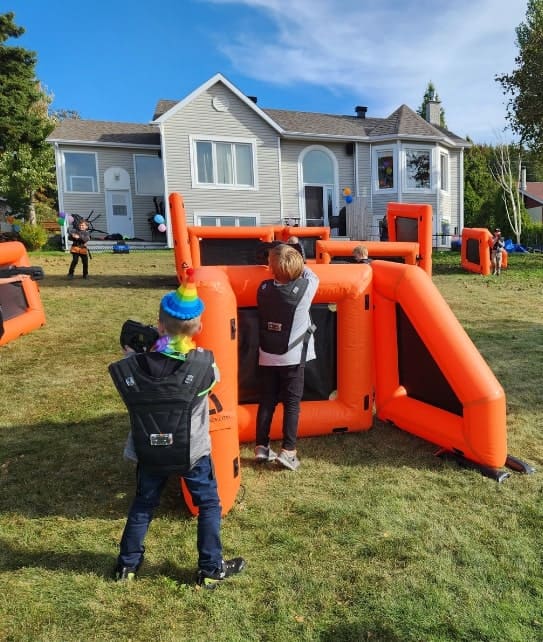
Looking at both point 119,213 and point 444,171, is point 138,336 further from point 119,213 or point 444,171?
point 444,171

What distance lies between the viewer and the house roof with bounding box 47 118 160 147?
82.1 ft

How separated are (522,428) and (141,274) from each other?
42.9 ft

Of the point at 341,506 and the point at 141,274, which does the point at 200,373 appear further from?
the point at 141,274

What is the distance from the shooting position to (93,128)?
86.5 ft

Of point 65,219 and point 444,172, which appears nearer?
point 65,219

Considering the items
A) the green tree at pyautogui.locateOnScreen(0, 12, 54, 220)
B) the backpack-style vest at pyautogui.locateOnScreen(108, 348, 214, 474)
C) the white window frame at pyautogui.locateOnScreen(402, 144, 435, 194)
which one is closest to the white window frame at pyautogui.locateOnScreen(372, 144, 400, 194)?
the white window frame at pyautogui.locateOnScreen(402, 144, 435, 194)

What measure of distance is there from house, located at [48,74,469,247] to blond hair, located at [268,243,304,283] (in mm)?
21290

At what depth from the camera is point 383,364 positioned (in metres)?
5.07

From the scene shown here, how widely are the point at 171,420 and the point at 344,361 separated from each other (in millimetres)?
2420

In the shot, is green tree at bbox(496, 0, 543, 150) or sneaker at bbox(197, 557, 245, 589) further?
green tree at bbox(496, 0, 543, 150)

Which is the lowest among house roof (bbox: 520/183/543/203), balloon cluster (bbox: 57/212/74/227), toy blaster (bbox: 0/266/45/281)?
toy blaster (bbox: 0/266/45/281)

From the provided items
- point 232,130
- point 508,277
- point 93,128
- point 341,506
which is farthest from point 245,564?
point 93,128

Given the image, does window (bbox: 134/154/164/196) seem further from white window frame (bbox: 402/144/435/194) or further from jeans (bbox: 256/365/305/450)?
jeans (bbox: 256/365/305/450)

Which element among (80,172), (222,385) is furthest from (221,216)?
(222,385)
